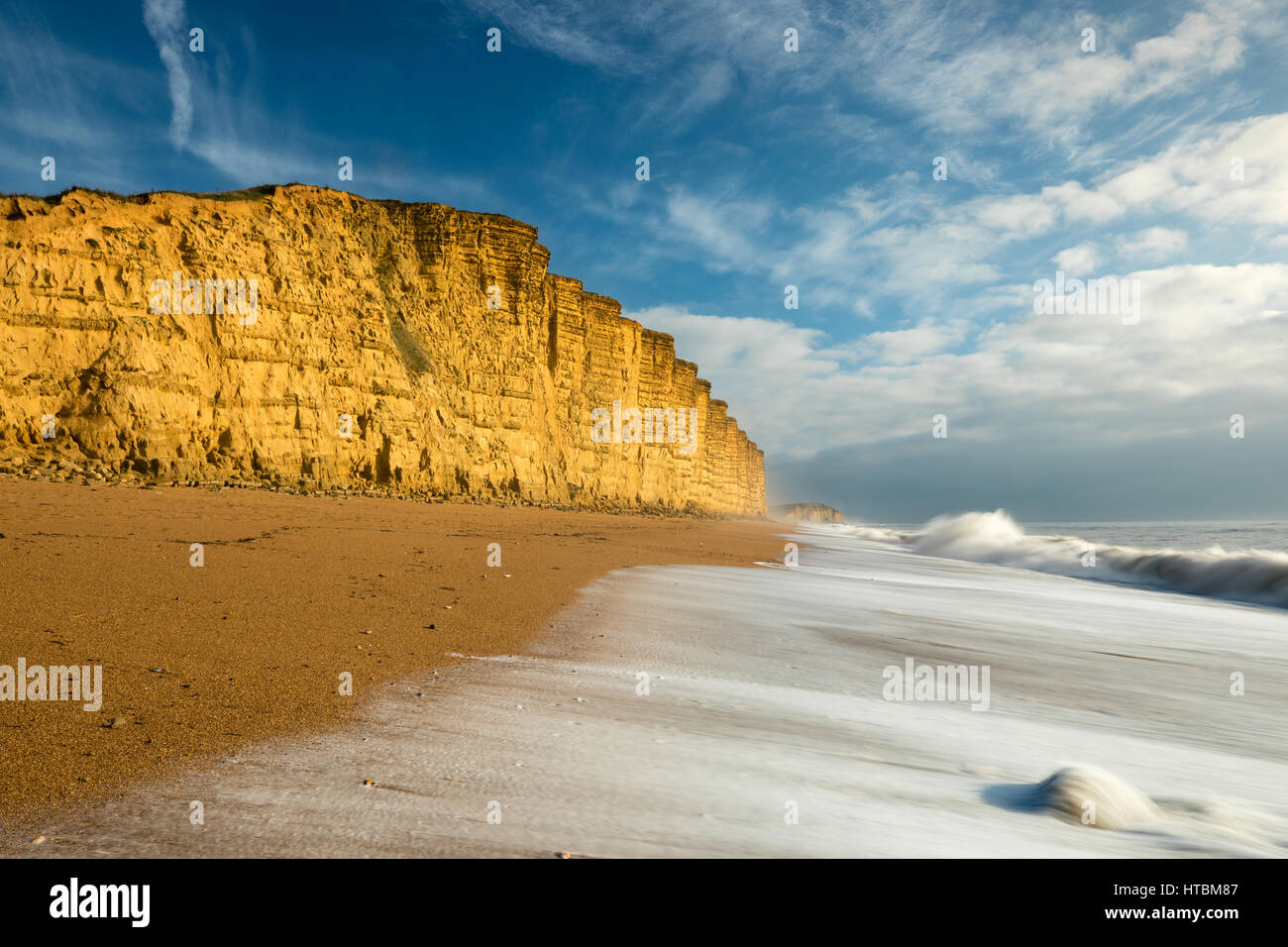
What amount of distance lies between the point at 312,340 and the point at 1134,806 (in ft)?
71.5

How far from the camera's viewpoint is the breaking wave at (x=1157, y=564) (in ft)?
38.4

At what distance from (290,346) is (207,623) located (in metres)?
18.2

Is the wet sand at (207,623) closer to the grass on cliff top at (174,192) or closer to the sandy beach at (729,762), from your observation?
the sandy beach at (729,762)

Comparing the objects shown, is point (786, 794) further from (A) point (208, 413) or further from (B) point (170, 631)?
(A) point (208, 413)

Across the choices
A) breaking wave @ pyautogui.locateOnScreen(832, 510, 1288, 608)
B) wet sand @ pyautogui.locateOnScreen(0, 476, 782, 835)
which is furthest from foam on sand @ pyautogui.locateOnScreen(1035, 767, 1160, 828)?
breaking wave @ pyautogui.locateOnScreen(832, 510, 1288, 608)

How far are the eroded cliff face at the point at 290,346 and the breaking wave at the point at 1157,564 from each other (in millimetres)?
18405

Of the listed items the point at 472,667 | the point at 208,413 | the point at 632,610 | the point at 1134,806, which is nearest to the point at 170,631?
the point at 472,667

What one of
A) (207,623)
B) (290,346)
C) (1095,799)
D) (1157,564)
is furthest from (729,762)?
(290,346)

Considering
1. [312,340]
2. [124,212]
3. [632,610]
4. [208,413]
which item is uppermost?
[124,212]

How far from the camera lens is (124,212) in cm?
1648

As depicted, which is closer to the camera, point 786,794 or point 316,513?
point 786,794

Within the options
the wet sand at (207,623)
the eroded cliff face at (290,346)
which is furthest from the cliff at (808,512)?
the wet sand at (207,623)

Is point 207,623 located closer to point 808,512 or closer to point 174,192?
point 174,192

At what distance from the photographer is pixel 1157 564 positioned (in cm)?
1530
